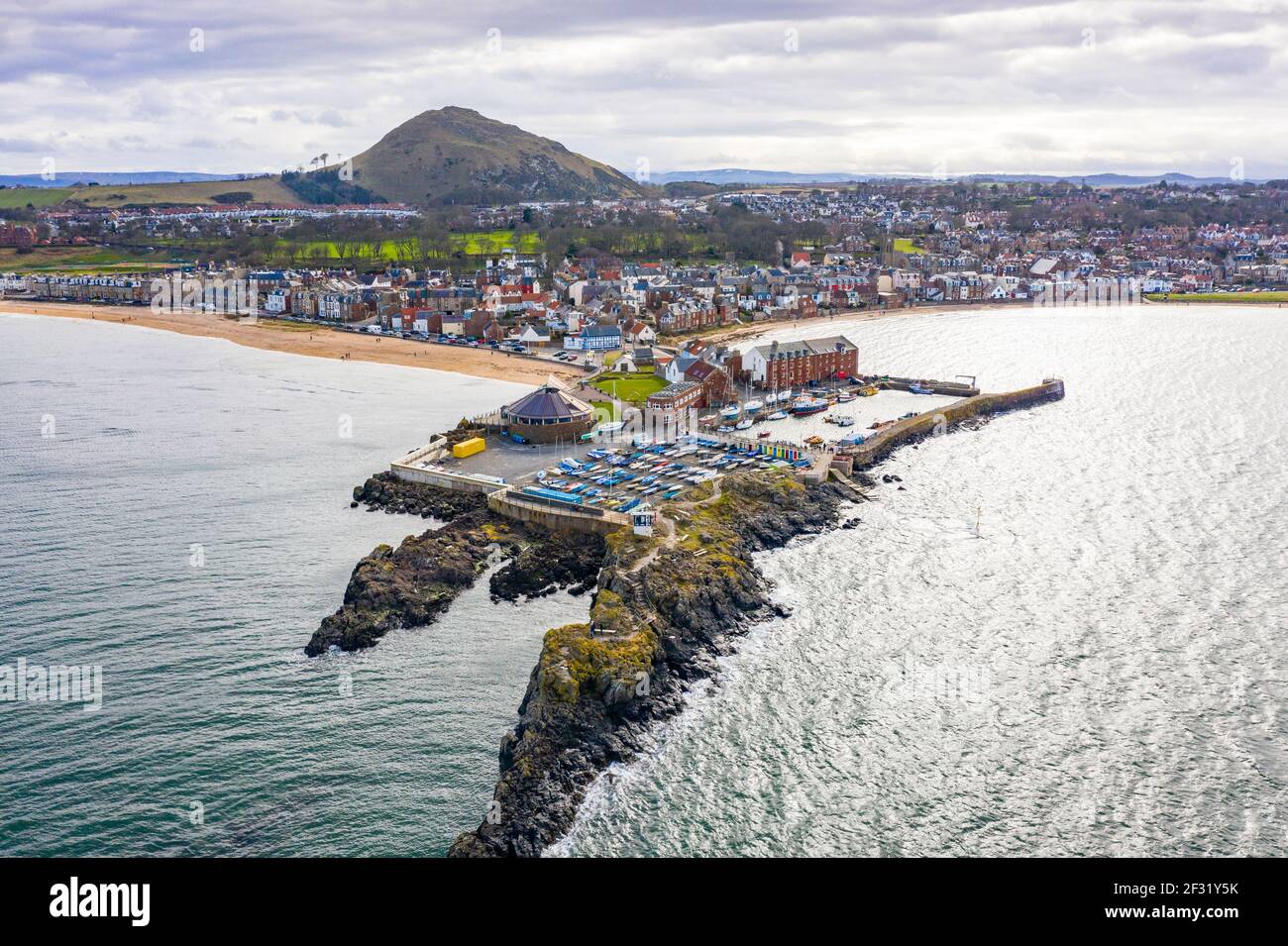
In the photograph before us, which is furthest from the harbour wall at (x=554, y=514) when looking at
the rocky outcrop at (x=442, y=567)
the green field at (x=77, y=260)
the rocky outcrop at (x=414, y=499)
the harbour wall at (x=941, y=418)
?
the green field at (x=77, y=260)

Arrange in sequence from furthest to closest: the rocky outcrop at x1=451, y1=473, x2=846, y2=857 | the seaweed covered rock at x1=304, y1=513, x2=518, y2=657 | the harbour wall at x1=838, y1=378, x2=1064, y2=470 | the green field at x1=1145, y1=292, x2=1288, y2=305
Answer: the green field at x1=1145, y1=292, x2=1288, y2=305 < the harbour wall at x1=838, y1=378, x2=1064, y2=470 < the seaweed covered rock at x1=304, y1=513, x2=518, y2=657 < the rocky outcrop at x1=451, y1=473, x2=846, y2=857

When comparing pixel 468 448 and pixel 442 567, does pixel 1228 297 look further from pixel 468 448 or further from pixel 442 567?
pixel 442 567

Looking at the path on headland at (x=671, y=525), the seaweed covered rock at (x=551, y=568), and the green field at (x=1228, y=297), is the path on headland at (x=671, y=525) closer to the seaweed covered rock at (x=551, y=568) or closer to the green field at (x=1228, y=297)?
the seaweed covered rock at (x=551, y=568)

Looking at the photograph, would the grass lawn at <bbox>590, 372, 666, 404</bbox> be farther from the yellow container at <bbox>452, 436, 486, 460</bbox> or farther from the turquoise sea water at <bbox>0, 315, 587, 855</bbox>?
the yellow container at <bbox>452, 436, 486, 460</bbox>

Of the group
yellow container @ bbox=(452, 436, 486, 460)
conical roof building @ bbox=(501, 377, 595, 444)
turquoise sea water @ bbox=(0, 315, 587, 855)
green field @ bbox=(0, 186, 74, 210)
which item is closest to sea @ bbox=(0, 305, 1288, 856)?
turquoise sea water @ bbox=(0, 315, 587, 855)

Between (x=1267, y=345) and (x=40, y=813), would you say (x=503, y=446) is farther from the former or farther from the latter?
(x=1267, y=345)
